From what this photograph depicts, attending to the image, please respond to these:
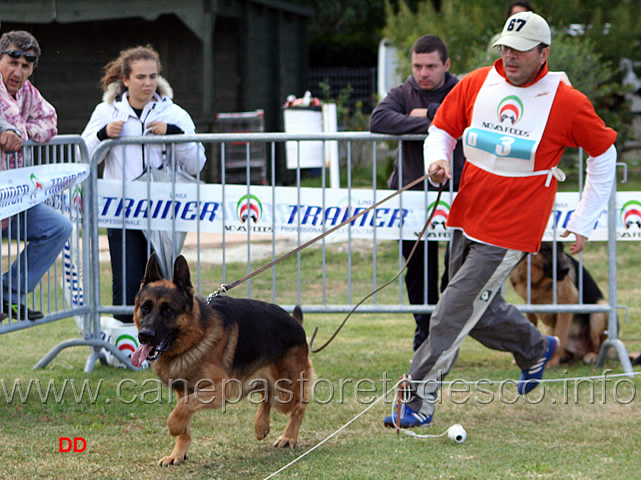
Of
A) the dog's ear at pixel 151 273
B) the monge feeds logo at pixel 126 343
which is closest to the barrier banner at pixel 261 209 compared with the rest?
the monge feeds logo at pixel 126 343

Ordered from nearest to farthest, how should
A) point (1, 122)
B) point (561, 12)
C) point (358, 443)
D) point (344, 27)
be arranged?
point (358, 443), point (1, 122), point (561, 12), point (344, 27)

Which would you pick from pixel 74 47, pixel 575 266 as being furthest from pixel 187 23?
pixel 575 266

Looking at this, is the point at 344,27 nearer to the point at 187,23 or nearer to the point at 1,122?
the point at 187,23

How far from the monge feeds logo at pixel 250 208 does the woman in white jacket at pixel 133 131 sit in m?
0.44

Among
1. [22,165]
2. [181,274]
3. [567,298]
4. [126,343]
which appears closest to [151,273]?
[181,274]

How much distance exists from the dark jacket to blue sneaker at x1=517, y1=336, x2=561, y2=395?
1.59 metres

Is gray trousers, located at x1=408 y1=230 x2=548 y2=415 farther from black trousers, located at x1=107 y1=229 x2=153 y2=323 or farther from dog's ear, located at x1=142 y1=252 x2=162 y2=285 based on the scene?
black trousers, located at x1=107 y1=229 x2=153 y2=323

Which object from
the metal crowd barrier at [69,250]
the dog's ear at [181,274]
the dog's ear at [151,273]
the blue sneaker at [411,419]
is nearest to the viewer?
the dog's ear at [181,274]

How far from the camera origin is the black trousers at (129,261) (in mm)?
6730

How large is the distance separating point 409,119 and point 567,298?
6.06ft

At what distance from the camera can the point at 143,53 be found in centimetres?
659

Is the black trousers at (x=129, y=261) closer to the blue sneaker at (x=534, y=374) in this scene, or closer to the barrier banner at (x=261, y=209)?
the barrier banner at (x=261, y=209)

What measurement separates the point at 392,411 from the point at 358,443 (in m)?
0.42

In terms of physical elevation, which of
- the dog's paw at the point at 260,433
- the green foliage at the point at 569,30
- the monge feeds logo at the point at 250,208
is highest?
the green foliage at the point at 569,30
